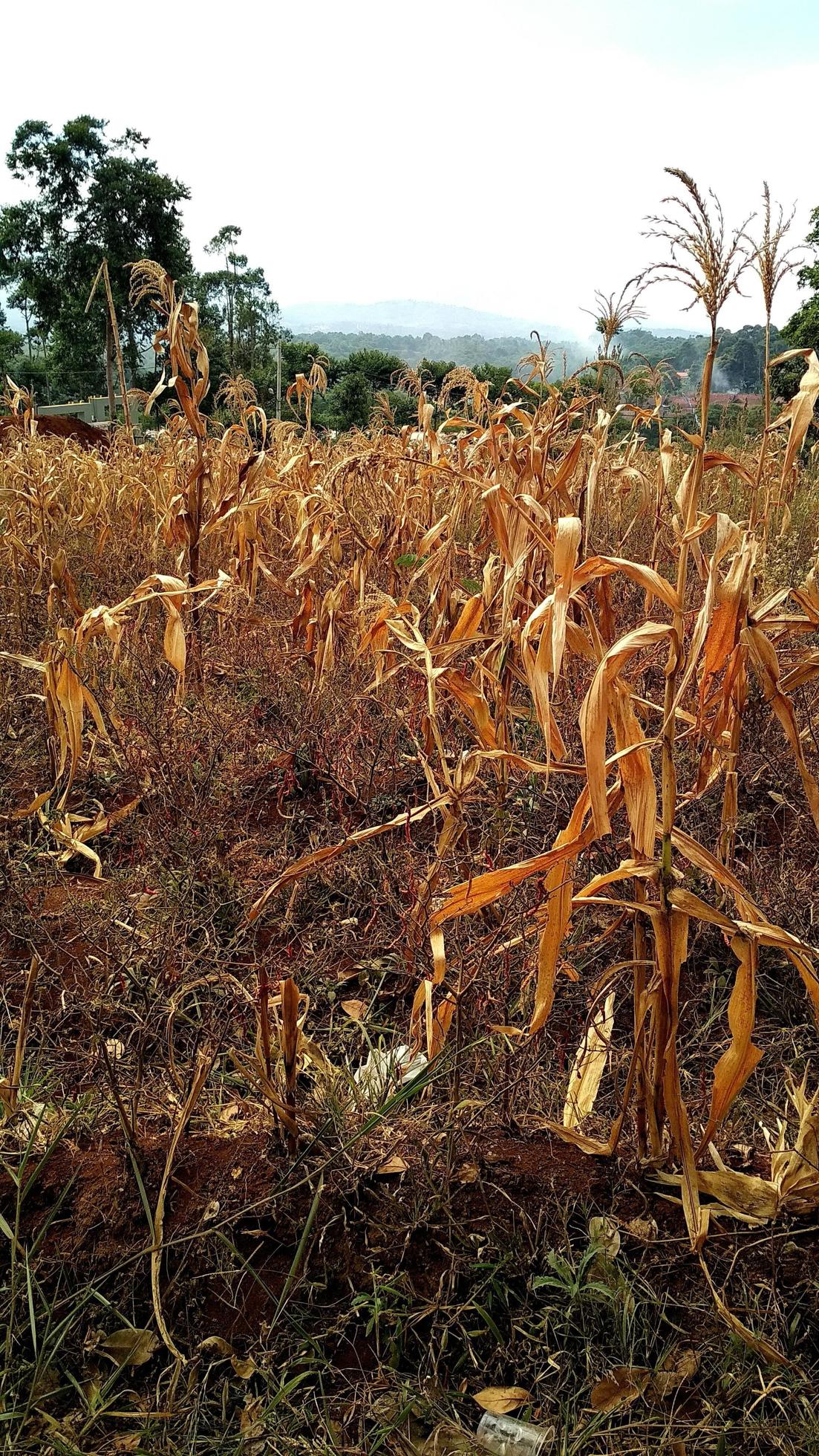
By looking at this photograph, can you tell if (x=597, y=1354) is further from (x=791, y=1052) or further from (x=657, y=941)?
(x=791, y=1052)

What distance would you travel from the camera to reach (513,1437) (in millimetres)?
950

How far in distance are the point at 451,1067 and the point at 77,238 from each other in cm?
3645

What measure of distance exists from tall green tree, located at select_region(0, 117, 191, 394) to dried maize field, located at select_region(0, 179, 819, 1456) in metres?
31.6

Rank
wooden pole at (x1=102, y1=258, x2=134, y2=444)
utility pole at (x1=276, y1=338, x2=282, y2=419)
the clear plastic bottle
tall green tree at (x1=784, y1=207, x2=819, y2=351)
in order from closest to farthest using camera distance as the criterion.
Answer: the clear plastic bottle
wooden pole at (x1=102, y1=258, x2=134, y2=444)
utility pole at (x1=276, y1=338, x2=282, y2=419)
tall green tree at (x1=784, y1=207, x2=819, y2=351)

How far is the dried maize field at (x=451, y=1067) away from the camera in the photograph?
100cm

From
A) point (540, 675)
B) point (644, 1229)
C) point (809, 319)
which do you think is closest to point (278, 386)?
point (540, 675)

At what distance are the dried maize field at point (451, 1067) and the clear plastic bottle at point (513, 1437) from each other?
0.07ft

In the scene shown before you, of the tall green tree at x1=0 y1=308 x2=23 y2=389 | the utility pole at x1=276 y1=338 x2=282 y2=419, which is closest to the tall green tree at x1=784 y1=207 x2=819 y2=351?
the utility pole at x1=276 y1=338 x2=282 y2=419

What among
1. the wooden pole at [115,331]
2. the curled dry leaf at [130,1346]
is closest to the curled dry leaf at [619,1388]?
the curled dry leaf at [130,1346]

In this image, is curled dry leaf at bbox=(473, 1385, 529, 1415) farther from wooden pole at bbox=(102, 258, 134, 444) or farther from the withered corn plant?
wooden pole at bbox=(102, 258, 134, 444)

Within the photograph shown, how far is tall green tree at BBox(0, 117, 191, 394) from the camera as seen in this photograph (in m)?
30.1

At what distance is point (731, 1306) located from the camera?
1.05 meters

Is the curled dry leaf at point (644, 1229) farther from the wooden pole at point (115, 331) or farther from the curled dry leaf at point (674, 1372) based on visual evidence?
Result: the wooden pole at point (115, 331)

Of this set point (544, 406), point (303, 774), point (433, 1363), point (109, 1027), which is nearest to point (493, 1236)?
point (433, 1363)
